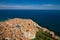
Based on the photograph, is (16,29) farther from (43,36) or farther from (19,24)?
(43,36)

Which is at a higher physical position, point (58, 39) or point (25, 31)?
point (25, 31)

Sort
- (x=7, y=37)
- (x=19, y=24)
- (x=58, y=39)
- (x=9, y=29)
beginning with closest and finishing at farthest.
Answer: (x=7, y=37)
(x=9, y=29)
(x=19, y=24)
(x=58, y=39)

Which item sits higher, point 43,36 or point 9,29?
point 9,29

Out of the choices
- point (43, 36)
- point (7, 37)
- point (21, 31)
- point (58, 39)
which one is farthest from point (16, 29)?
point (58, 39)

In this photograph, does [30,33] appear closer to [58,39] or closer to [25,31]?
[25,31]

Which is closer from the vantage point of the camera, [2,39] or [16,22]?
[2,39]

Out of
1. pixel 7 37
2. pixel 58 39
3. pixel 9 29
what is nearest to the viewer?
pixel 7 37

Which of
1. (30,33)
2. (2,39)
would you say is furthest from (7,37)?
(30,33)

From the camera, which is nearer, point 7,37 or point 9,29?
point 7,37

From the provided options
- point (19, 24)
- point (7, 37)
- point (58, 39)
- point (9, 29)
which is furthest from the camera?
point (58, 39)
